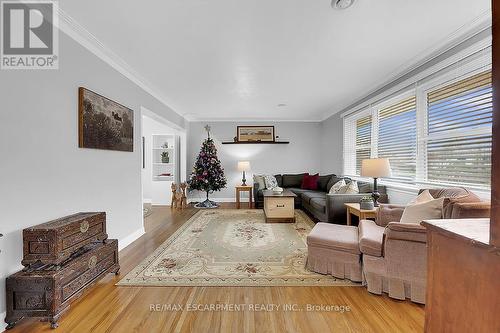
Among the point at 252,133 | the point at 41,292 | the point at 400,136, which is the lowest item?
the point at 41,292

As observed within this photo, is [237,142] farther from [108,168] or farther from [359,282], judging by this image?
[359,282]

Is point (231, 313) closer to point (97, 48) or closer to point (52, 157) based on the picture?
point (52, 157)

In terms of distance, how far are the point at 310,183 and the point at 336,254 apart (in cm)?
382

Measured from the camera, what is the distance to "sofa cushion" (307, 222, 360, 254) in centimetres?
222

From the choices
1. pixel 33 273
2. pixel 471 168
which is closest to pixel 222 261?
pixel 33 273

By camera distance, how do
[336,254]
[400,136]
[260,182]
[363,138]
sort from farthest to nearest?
[260,182] → [363,138] → [400,136] → [336,254]

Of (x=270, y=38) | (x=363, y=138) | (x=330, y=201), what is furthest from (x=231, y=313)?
(x=363, y=138)

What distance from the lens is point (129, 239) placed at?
3273 millimetres

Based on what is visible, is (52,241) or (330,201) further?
(330,201)

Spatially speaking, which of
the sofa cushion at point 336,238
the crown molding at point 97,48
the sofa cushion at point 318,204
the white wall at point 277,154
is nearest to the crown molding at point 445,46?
the sofa cushion at point 318,204

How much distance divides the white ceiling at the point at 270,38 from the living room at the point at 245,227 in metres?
0.02

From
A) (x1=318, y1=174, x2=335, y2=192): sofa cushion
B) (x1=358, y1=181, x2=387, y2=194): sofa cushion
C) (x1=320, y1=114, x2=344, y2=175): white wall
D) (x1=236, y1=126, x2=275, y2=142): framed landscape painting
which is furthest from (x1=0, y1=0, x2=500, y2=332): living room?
(x1=236, y1=126, x2=275, y2=142): framed landscape painting
